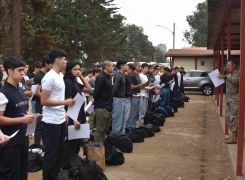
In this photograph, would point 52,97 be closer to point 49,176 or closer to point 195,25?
point 49,176

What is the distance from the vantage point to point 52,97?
5.56m

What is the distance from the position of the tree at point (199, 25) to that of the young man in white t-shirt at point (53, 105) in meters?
76.6


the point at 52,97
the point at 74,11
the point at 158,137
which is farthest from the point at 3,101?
the point at 74,11

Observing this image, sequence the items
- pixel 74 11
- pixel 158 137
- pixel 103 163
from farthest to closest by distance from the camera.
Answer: pixel 74 11 < pixel 158 137 < pixel 103 163

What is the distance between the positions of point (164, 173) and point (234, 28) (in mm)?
8626

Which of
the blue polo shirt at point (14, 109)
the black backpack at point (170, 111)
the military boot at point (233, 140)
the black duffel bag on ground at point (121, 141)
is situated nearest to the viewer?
the blue polo shirt at point (14, 109)

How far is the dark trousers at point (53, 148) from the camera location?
18.3 feet

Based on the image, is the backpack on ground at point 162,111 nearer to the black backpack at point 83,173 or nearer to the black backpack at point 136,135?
the black backpack at point 136,135

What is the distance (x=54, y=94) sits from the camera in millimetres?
5566

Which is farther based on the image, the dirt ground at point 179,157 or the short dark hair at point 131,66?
the short dark hair at point 131,66

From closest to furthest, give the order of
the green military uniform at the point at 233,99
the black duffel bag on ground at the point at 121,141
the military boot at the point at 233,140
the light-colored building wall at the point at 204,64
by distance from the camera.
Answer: the black duffel bag on ground at the point at 121,141 → the green military uniform at the point at 233,99 → the military boot at the point at 233,140 → the light-colored building wall at the point at 204,64

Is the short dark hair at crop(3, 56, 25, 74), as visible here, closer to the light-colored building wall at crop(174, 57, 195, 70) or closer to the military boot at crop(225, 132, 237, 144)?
the military boot at crop(225, 132, 237, 144)

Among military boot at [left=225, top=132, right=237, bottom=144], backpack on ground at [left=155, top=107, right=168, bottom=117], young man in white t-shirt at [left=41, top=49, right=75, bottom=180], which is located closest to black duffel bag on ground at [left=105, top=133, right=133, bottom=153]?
military boot at [left=225, top=132, right=237, bottom=144]

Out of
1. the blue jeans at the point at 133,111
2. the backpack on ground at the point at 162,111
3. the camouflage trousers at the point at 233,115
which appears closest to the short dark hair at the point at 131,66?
the blue jeans at the point at 133,111
